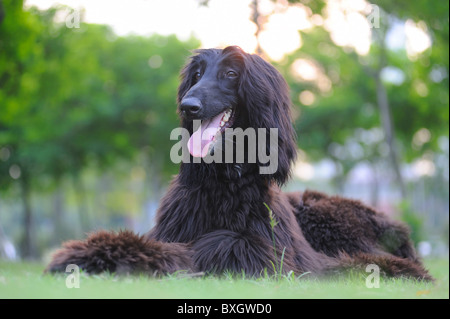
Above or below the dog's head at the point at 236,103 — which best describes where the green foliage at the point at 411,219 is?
below

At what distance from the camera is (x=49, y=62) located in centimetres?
1797

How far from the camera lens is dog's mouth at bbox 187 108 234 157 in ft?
15.9

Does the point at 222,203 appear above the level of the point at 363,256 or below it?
above

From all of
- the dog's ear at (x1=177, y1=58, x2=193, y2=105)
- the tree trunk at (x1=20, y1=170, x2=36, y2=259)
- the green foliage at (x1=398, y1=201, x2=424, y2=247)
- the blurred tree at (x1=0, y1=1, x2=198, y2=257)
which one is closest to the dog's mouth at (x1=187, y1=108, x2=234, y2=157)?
the dog's ear at (x1=177, y1=58, x2=193, y2=105)

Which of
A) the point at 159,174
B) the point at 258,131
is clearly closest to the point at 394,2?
the point at 258,131

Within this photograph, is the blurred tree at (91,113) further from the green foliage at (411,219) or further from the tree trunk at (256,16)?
the green foliage at (411,219)

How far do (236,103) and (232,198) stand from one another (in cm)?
90

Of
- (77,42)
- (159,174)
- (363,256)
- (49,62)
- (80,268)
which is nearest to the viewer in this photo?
(80,268)

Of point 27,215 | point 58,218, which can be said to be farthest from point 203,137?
point 58,218

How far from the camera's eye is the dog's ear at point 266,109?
5.01 m

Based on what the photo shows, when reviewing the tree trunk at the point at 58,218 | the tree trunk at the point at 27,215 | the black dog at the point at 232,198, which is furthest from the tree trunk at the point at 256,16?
the tree trunk at the point at 58,218

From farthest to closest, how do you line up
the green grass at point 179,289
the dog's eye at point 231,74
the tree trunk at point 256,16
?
the tree trunk at point 256,16 → the dog's eye at point 231,74 → the green grass at point 179,289
